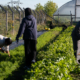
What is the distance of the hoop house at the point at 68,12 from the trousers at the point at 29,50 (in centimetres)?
2457

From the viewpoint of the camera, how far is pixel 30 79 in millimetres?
2898

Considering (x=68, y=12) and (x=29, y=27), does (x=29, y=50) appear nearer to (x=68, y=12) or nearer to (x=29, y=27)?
(x=29, y=27)

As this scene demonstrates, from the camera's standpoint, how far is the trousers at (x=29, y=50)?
579cm

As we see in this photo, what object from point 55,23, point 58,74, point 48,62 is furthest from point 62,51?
point 55,23

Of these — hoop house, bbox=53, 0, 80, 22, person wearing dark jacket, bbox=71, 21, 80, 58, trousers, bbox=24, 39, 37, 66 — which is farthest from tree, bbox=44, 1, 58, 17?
trousers, bbox=24, 39, 37, 66

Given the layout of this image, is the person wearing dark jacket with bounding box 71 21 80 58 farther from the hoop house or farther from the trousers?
the hoop house

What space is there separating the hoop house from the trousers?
2457 centimetres

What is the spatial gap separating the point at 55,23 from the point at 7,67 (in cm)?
2528

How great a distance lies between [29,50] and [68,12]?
82.2ft

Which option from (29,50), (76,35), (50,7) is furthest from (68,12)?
(50,7)

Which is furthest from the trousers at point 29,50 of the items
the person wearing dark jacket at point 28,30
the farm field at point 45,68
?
the farm field at point 45,68

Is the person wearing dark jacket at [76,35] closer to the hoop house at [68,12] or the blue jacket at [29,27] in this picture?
the blue jacket at [29,27]

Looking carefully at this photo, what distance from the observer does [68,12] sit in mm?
30016

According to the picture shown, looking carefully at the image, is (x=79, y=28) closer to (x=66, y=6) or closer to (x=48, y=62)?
(x=48, y=62)
